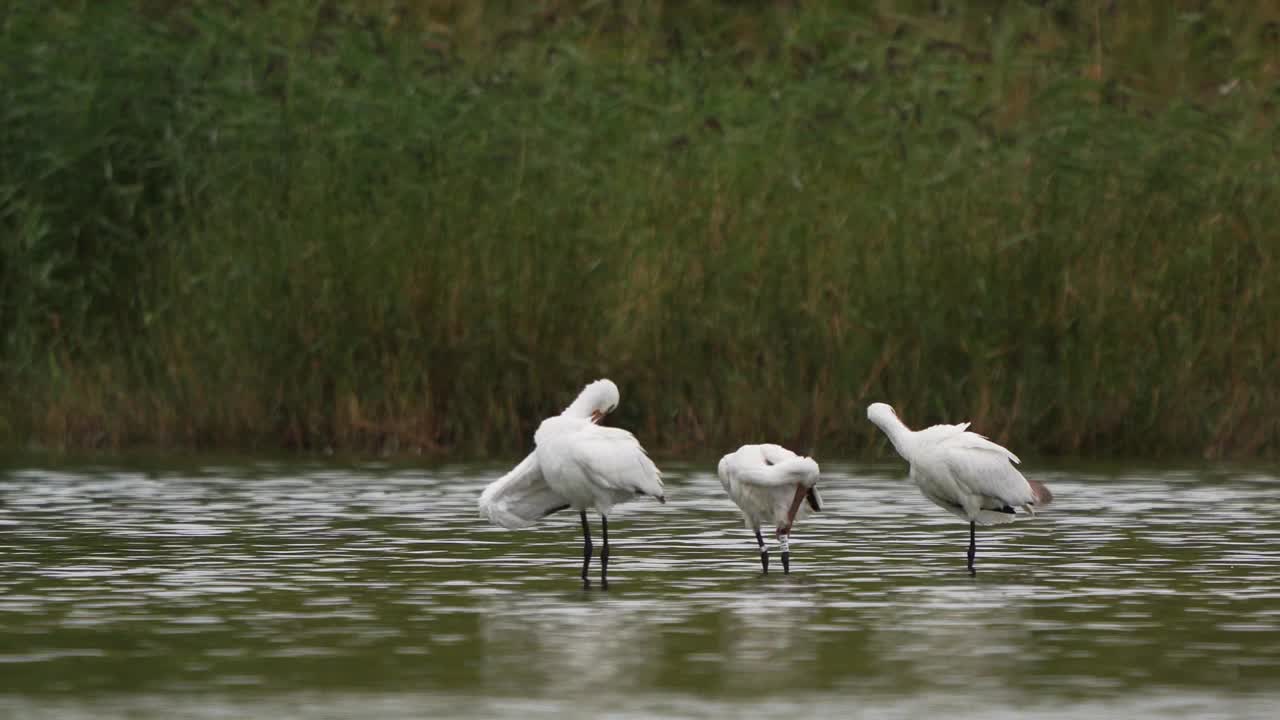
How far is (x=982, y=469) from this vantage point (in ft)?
42.6

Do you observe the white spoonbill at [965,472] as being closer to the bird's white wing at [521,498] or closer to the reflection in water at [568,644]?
the bird's white wing at [521,498]

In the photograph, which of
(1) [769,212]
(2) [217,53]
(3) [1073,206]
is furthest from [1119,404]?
(2) [217,53]

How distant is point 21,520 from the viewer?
51.5 ft

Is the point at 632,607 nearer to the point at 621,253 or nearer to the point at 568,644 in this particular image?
the point at 568,644

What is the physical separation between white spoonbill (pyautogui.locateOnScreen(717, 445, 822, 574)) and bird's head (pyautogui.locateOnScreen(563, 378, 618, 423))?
593 mm

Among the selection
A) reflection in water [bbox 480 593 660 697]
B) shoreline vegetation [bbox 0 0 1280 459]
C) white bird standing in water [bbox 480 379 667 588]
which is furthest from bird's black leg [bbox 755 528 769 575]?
shoreline vegetation [bbox 0 0 1280 459]

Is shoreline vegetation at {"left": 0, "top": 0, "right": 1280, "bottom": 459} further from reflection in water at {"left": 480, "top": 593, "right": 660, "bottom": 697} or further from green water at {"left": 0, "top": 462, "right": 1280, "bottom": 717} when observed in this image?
reflection in water at {"left": 480, "top": 593, "right": 660, "bottom": 697}

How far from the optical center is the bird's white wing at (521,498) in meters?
12.7

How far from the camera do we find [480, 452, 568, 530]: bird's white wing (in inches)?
501

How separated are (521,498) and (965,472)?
202cm

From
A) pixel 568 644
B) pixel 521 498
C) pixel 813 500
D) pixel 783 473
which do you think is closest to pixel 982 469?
pixel 813 500

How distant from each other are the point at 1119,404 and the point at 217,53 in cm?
745

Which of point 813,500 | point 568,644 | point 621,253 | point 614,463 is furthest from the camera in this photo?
point 621,253

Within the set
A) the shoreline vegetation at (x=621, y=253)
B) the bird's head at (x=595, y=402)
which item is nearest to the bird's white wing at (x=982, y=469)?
the bird's head at (x=595, y=402)
